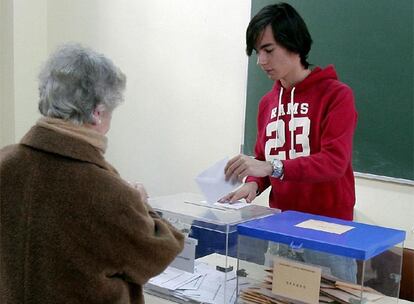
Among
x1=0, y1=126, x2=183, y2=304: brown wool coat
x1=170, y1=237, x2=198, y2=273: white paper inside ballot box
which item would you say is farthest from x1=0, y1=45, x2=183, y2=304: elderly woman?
x1=170, y1=237, x2=198, y2=273: white paper inside ballot box

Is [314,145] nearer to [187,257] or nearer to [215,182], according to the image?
[215,182]

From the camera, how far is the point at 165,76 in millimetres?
3188

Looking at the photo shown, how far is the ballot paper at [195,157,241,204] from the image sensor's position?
4.83 feet

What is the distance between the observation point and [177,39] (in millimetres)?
3104

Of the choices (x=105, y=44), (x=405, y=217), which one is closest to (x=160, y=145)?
(x=105, y=44)

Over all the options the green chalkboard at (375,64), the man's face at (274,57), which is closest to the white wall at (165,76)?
the green chalkboard at (375,64)

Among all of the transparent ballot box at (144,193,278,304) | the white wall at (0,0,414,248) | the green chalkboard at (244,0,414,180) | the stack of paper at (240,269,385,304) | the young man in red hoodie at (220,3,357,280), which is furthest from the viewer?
the white wall at (0,0,414,248)

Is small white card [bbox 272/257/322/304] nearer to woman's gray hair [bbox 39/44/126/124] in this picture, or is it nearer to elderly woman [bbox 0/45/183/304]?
elderly woman [bbox 0/45/183/304]

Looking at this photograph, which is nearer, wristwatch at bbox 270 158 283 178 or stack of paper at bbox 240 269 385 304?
stack of paper at bbox 240 269 385 304

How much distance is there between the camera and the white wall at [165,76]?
2.88m

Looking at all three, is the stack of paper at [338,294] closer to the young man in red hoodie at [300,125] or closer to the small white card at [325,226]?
the small white card at [325,226]

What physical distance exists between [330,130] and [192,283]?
26.4 inches

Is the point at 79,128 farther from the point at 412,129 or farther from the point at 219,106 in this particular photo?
the point at 219,106

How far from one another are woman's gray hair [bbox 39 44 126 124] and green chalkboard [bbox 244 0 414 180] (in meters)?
1.59
